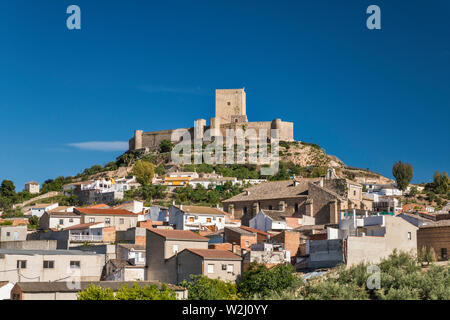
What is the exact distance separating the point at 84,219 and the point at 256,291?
25.6 m

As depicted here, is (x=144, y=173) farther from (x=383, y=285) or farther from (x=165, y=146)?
Result: (x=383, y=285)

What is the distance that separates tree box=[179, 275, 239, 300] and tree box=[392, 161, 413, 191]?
6044cm

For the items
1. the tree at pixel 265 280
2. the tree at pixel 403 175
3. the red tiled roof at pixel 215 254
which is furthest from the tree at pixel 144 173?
the tree at pixel 265 280

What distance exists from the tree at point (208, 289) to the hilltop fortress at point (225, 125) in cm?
7936

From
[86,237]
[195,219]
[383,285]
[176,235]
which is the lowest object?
[383,285]

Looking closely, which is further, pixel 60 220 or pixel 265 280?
pixel 60 220

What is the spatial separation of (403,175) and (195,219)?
4545cm

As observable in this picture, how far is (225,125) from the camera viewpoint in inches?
4631

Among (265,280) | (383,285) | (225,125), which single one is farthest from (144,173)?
(383,285)

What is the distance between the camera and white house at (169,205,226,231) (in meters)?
55.0

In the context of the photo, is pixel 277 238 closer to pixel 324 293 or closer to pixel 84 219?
pixel 324 293

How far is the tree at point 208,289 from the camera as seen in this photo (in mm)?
33375

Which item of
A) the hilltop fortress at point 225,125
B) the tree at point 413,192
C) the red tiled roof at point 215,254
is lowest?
the red tiled roof at point 215,254

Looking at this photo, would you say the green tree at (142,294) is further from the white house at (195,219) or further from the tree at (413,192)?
the tree at (413,192)
